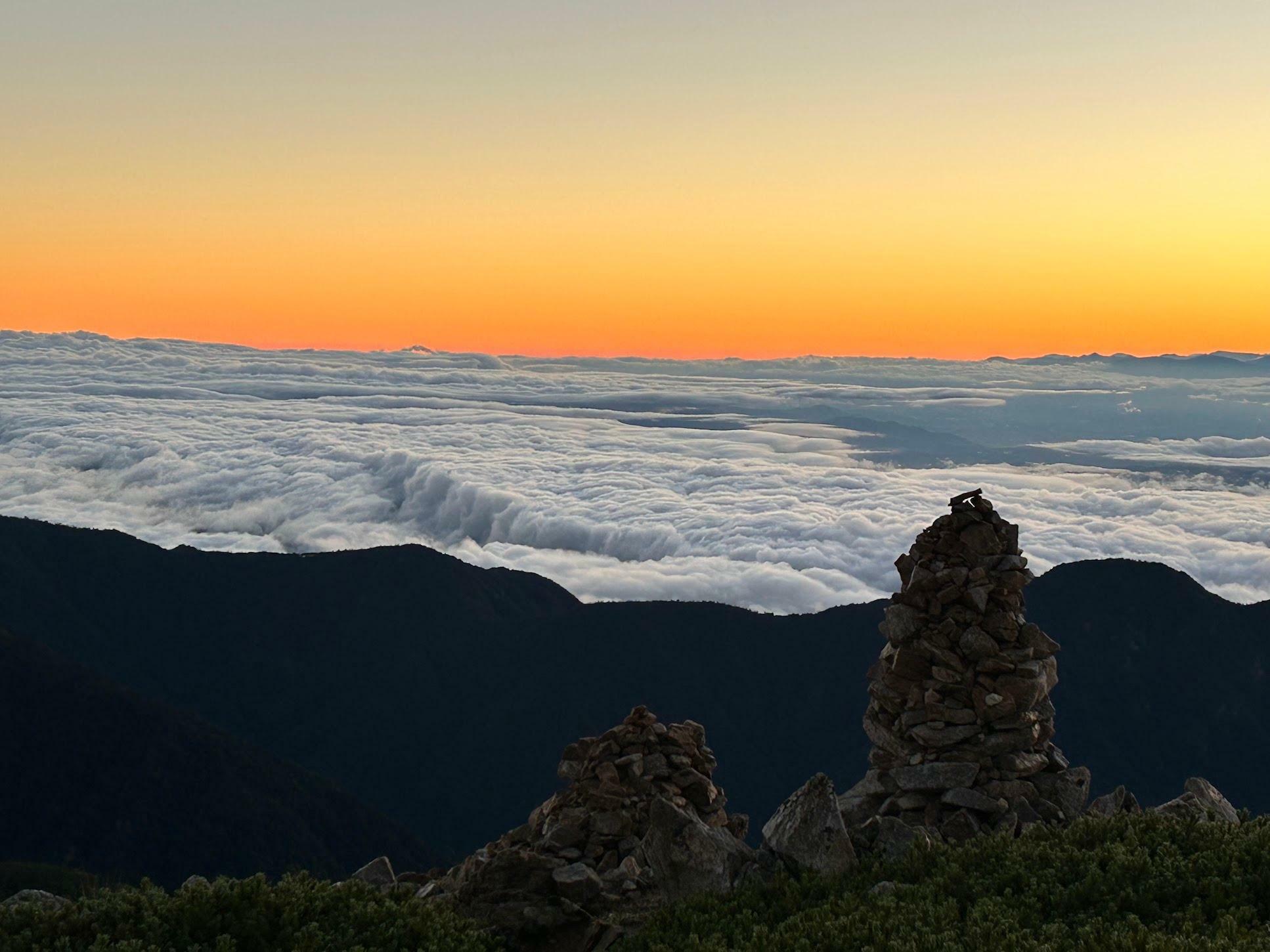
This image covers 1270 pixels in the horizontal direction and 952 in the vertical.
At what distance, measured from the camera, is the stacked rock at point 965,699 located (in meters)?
20.4

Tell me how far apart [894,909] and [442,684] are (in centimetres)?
15165

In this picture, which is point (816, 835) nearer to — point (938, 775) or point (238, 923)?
point (938, 775)

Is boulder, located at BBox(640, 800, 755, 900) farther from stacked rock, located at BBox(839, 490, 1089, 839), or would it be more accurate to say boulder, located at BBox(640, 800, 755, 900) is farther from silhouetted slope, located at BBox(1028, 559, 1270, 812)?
silhouetted slope, located at BBox(1028, 559, 1270, 812)

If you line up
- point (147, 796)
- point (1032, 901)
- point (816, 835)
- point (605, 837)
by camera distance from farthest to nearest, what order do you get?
point (147, 796) < point (605, 837) < point (816, 835) < point (1032, 901)

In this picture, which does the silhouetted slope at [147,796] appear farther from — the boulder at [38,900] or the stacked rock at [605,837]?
the boulder at [38,900]

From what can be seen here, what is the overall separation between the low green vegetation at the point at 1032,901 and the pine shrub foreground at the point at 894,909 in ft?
0.08

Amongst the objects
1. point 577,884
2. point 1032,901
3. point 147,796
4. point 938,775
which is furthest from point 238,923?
point 147,796

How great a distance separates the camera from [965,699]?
21188 mm

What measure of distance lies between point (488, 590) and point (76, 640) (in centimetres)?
6067

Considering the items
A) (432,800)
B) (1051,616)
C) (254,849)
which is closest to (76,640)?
(432,800)

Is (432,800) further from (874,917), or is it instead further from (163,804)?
(874,917)

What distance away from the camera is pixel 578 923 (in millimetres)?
17422

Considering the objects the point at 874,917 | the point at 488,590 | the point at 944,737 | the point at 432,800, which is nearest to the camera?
the point at 874,917

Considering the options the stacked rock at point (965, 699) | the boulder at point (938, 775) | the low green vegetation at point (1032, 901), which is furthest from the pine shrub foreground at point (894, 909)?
the stacked rock at point (965, 699)
